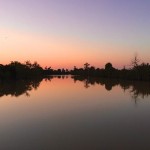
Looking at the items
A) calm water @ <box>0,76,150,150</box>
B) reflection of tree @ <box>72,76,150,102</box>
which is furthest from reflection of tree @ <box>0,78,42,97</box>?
calm water @ <box>0,76,150,150</box>

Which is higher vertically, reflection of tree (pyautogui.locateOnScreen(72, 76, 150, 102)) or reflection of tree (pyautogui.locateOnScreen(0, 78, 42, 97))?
reflection of tree (pyautogui.locateOnScreen(72, 76, 150, 102))

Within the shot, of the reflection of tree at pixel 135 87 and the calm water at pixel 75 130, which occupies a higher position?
the reflection of tree at pixel 135 87

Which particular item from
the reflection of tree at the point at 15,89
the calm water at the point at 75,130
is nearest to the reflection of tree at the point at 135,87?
the calm water at the point at 75,130

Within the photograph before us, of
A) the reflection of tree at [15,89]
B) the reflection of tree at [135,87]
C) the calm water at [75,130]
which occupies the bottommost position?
the reflection of tree at [15,89]

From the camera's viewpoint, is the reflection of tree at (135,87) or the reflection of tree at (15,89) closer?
the reflection of tree at (135,87)

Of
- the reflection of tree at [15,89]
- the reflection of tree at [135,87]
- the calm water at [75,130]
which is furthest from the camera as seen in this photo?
the reflection of tree at [15,89]

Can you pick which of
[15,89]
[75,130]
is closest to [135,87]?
[15,89]

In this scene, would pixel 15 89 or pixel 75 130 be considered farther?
pixel 15 89

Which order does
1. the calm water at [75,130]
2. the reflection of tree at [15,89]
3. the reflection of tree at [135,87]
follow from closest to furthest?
the calm water at [75,130] → the reflection of tree at [135,87] → the reflection of tree at [15,89]

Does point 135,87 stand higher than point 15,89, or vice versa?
point 135,87

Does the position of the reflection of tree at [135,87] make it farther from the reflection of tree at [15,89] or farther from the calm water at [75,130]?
the reflection of tree at [15,89]

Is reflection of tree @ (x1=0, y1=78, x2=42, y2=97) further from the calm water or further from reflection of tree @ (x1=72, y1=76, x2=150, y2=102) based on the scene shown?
the calm water

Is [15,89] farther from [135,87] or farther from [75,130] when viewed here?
[75,130]

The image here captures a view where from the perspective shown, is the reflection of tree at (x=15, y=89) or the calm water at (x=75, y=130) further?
the reflection of tree at (x=15, y=89)
